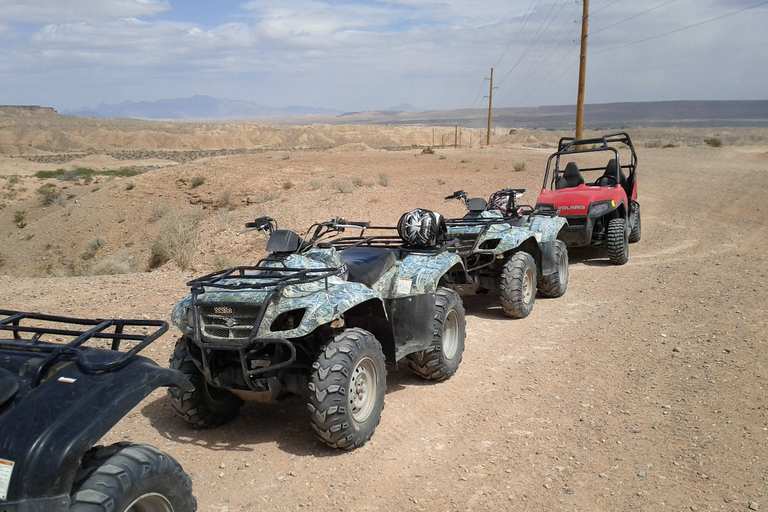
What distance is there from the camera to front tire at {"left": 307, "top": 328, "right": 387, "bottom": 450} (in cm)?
419

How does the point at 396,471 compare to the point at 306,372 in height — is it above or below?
below

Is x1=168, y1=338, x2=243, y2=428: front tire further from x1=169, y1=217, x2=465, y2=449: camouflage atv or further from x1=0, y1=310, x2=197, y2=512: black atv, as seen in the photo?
x1=0, y1=310, x2=197, y2=512: black atv

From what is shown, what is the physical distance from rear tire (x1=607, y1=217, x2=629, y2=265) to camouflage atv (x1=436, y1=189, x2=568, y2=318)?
195 cm

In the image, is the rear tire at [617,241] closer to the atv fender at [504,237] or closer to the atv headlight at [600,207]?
the atv headlight at [600,207]

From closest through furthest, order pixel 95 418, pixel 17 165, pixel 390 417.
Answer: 1. pixel 95 418
2. pixel 390 417
3. pixel 17 165

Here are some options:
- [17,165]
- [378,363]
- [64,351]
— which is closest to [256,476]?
[378,363]

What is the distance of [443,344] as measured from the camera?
5.78 m

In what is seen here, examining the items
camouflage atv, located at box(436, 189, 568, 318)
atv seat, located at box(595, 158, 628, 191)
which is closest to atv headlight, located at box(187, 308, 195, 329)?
camouflage atv, located at box(436, 189, 568, 318)

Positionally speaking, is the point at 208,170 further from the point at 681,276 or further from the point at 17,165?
the point at 17,165

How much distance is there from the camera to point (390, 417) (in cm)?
508

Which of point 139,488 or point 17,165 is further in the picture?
point 17,165

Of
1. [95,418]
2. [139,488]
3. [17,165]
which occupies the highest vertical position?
[95,418]

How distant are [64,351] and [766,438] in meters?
4.40

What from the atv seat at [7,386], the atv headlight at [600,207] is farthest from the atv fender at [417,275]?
the atv headlight at [600,207]
